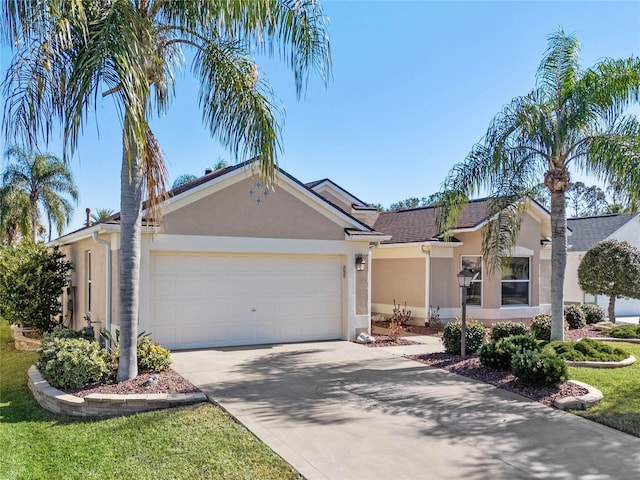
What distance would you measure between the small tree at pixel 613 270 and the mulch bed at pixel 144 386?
623 inches

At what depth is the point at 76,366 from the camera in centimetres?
796

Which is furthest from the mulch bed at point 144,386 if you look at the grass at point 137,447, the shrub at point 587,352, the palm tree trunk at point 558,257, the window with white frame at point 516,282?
the window with white frame at point 516,282

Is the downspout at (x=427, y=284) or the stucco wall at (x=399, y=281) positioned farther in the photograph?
the stucco wall at (x=399, y=281)

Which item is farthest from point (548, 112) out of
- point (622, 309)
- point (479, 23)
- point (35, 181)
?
point (35, 181)

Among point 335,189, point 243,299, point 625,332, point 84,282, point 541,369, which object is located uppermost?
point 335,189

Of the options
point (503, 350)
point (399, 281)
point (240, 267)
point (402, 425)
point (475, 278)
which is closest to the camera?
point (402, 425)

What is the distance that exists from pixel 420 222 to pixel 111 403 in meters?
15.0

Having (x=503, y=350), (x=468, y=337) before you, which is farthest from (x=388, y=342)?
(x=503, y=350)

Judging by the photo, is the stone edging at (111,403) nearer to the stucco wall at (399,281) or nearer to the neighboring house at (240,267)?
the neighboring house at (240,267)

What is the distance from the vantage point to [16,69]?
703 centimetres

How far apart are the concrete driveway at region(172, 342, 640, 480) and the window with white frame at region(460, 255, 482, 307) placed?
323 inches

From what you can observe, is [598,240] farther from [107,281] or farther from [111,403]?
[111,403]

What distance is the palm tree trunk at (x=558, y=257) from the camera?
37.8 feet

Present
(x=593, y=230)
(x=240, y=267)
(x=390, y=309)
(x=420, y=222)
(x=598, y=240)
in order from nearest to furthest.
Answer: (x=240, y=267)
(x=390, y=309)
(x=420, y=222)
(x=598, y=240)
(x=593, y=230)
